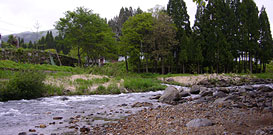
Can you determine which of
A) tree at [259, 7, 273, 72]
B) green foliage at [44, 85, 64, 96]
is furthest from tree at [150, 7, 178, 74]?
green foliage at [44, 85, 64, 96]

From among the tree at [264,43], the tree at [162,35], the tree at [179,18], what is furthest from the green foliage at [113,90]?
the tree at [264,43]

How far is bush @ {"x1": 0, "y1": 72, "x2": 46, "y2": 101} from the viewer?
32.9 ft

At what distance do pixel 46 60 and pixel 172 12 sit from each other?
71.9 feet

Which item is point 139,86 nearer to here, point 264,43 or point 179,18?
point 179,18

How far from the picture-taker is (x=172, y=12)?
3644 centimetres

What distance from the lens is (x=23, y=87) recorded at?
10.4 meters

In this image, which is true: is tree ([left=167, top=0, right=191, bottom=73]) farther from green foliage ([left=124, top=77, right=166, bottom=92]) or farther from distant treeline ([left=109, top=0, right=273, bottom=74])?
green foliage ([left=124, top=77, right=166, bottom=92])

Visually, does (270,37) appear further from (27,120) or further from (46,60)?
(27,120)

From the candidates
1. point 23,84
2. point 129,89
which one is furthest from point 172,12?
point 23,84

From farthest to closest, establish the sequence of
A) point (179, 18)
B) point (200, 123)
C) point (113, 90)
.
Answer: point (179, 18) → point (113, 90) → point (200, 123)

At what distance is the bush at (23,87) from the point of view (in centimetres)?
1002

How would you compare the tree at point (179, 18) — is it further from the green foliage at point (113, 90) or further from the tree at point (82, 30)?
the green foliage at point (113, 90)

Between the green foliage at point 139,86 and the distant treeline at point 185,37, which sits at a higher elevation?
the distant treeline at point 185,37

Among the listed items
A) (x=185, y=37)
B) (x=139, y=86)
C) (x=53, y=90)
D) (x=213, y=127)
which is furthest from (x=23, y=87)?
(x=185, y=37)
